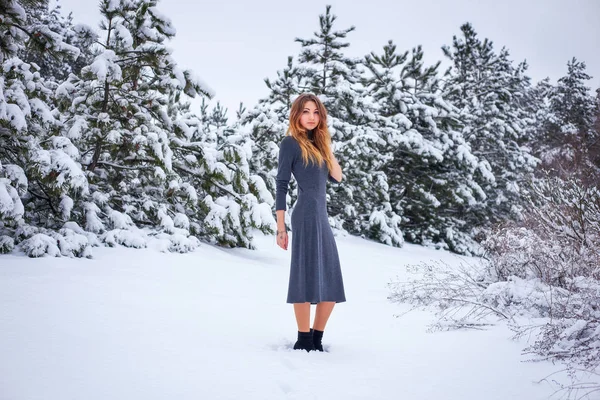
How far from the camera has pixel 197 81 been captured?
22.8 ft

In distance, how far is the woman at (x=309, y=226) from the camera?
2.88m

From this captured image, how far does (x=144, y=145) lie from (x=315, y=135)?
4.23m

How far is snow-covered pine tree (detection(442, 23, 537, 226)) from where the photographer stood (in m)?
18.0

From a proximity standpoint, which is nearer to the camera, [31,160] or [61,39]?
[31,160]

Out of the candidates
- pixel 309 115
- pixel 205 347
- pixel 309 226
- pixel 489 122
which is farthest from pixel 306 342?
pixel 489 122

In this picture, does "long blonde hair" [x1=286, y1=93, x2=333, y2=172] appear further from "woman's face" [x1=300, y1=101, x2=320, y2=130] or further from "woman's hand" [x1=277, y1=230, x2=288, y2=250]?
"woman's hand" [x1=277, y1=230, x2=288, y2=250]

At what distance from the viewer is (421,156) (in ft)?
47.4

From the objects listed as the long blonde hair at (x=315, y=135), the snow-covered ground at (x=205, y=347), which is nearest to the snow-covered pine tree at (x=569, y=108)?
the snow-covered ground at (x=205, y=347)

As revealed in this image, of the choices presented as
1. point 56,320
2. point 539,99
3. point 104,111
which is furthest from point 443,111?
point 539,99

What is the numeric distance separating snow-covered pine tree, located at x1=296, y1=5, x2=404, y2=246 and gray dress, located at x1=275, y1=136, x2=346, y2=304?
367 inches

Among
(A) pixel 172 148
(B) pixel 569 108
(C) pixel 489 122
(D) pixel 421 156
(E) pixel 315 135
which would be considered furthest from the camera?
(B) pixel 569 108

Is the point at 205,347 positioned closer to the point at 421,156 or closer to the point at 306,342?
the point at 306,342

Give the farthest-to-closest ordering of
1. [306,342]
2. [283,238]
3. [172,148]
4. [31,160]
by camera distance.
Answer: [172,148]
[31,160]
[283,238]
[306,342]

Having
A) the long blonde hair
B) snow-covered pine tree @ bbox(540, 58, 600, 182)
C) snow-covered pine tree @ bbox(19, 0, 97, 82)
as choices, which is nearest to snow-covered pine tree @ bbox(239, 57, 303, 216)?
snow-covered pine tree @ bbox(19, 0, 97, 82)
